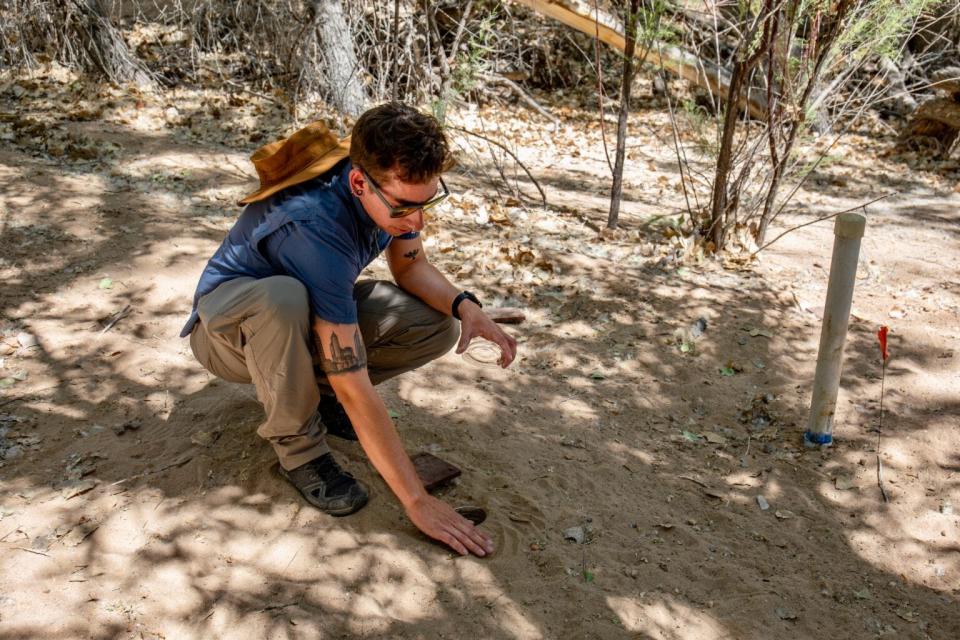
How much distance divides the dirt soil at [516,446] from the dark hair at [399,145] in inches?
44.3

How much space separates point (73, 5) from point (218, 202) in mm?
2855

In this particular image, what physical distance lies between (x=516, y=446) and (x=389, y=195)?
133 cm

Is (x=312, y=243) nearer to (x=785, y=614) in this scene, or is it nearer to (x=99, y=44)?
(x=785, y=614)

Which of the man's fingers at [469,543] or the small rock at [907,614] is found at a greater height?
the man's fingers at [469,543]

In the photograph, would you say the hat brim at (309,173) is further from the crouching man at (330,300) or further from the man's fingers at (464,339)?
the man's fingers at (464,339)

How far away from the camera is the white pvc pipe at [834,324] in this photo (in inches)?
124

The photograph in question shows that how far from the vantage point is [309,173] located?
2.52 meters

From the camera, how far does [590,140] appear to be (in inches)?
324

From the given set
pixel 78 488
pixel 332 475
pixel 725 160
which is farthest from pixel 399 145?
pixel 725 160

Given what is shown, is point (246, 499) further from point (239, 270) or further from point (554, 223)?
point (554, 223)

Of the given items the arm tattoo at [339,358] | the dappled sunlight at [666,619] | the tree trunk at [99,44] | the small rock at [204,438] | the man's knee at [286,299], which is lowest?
the dappled sunlight at [666,619]

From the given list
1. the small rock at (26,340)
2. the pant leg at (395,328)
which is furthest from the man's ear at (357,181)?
the small rock at (26,340)

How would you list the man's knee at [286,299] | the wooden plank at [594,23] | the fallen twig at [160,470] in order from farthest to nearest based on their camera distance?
the wooden plank at [594,23] < the fallen twig at [160,470] < the man's knee at [286,299]

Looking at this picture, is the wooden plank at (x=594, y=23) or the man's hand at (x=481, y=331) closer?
the man's hand at (x=481, y=331)
